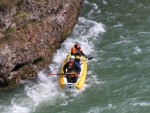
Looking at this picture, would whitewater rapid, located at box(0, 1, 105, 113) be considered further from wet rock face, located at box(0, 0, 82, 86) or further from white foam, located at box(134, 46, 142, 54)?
white foam, located at box(134, 46, 142, 54)

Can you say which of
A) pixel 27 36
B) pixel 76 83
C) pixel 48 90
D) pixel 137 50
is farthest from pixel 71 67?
pixel 137 50

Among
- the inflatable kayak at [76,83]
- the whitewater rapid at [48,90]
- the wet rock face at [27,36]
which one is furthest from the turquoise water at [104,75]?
the wet rock face at [27,36]

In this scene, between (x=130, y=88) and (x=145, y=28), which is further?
(x=145, y=28)

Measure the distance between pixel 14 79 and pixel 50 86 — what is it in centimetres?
162

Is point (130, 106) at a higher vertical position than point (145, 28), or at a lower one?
lower

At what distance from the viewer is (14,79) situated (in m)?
16.9

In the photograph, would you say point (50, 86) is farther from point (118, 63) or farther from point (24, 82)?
point (118, 63)

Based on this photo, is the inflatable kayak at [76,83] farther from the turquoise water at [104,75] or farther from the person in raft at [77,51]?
the person in raft at [77,51]

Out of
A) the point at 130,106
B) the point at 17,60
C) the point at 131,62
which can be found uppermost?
the point at 17,60

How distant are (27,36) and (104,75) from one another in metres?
3.94

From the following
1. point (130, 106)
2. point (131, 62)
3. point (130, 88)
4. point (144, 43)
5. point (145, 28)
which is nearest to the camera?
point (130, 106)

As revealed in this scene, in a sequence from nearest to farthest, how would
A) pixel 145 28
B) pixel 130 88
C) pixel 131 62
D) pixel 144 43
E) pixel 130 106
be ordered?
1. pixel 130 106
2. pixel 130 88
3. pixel 131 62
4. pixel 144 43
5. pixel 145 28

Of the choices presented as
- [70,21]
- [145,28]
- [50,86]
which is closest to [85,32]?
[70,21]

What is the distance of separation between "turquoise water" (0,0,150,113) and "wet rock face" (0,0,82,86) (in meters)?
0.60
